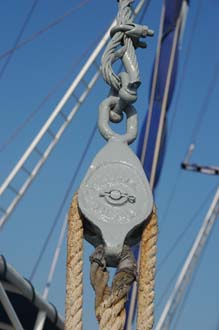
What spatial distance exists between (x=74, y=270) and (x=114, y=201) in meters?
0.39

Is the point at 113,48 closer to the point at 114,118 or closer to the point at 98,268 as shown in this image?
the point at 114,118

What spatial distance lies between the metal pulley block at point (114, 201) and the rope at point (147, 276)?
6cm

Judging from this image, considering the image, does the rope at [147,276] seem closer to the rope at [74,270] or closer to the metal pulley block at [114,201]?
the metal pulley block at [114,201]

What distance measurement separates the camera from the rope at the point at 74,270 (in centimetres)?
432

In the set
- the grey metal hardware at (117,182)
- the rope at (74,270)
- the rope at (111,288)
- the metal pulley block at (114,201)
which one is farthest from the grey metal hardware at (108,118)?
the rope at (111,288)

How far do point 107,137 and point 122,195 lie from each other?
0.40 m

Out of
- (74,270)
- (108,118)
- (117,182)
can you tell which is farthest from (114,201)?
(108,118)

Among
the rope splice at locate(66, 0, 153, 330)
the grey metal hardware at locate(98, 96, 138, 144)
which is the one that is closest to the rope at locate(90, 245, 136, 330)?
the rope splice at locate(66, 0, 153, 330)

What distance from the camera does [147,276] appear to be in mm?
4402

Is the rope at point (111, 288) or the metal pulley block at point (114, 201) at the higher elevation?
the metal pulley block at point (114, 201)

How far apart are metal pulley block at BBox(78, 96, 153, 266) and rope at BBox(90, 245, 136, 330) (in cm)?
5

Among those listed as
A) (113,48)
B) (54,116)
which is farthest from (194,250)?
(113,48)

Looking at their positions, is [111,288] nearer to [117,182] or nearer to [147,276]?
[147,276]

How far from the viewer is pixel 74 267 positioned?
439 cm
